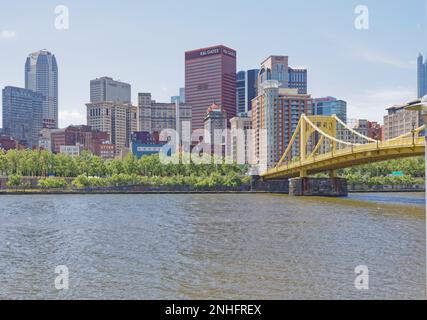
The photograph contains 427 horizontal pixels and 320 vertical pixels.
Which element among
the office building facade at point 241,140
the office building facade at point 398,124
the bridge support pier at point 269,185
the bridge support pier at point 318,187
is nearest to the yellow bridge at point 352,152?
the bridge support pier at point 269,185

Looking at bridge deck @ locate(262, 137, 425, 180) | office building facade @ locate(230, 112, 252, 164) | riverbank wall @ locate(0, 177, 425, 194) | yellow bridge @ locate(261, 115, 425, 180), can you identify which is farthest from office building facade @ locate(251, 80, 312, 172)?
bridge deck @ locate(262, 137, 425, 180)

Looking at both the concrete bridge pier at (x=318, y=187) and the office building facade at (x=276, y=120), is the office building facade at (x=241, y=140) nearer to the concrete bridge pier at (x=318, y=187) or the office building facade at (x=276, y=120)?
the office building facade at (x=276, y=120)

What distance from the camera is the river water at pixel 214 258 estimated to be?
1723 centimetres

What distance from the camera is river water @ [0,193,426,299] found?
17.2 m

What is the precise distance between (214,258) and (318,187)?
6559 cm

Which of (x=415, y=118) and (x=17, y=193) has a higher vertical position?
(x=415, y=118)

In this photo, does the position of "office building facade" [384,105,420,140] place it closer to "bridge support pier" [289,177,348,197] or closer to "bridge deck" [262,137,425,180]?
"bridge support pier" [289,177,348,197]

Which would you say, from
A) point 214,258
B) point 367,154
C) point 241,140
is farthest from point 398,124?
point 214,258

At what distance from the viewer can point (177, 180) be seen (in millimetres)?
108062

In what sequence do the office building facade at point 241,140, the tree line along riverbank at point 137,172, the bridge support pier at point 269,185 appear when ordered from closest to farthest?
the tree line along riverbank at point 137,172, the bridge support pier at point 269,185, the office building facade at point 241,140

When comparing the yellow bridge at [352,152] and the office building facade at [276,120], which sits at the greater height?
the office building facade at [276,120]
